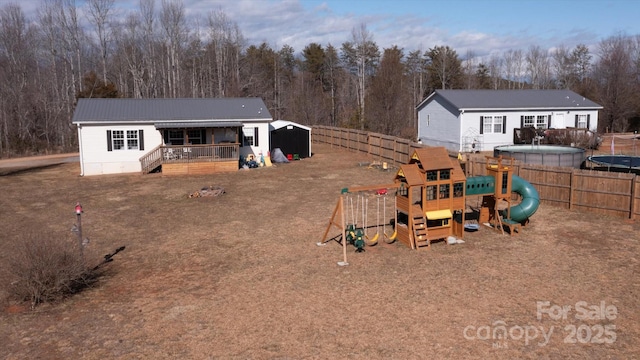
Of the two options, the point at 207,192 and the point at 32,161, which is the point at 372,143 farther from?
the point at 32,161

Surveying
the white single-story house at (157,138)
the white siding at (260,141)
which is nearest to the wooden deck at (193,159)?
the white single-story house at (157,138)

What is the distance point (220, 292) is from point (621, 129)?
175 ft

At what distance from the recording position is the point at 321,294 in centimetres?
1054

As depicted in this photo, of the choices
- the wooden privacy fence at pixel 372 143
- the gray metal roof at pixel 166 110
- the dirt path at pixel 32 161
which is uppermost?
the gray metal roof at pixel 166 110

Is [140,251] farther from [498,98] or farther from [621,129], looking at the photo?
[621,129]

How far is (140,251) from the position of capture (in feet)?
45.1

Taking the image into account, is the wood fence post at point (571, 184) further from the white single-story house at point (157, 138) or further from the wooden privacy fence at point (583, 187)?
the white single-story house at point (157, 138)

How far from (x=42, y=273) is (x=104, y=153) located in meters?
18.9

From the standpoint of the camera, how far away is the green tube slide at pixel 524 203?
49.1 feet

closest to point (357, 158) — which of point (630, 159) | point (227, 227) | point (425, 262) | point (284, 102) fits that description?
point (630, 159)

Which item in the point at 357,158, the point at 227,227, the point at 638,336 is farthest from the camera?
the point at 357,158

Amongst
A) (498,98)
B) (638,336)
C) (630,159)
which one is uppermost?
(498,98)

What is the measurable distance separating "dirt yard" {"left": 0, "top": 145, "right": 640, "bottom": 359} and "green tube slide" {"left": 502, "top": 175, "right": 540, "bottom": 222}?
1.69 feet

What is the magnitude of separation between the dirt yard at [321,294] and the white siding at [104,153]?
962cm
